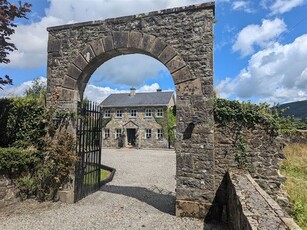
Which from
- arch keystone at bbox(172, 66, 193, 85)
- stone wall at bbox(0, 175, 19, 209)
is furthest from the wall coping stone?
stone wall at bbox(0, 175, 19, 209)

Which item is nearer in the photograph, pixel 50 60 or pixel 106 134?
pixel 50 60

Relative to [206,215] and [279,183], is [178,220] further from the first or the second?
[279,183]

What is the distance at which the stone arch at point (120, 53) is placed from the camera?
5727 mm

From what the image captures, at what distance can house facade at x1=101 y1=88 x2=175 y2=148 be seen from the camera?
26141 millimetres

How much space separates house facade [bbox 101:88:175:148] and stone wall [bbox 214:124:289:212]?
20.1 m

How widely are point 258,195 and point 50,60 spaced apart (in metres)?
6.11

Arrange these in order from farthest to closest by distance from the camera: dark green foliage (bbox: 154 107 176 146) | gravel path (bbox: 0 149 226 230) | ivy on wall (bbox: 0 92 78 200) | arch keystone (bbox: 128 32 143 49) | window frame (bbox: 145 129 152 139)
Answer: window frame (bbox: 145 129 152 139), dark green foliage (bbox: 154 107 176 146), ivy on wall (bbox: 0 92 78 200), arch keystone (bbox: 128 32 143 49), gravel path (bbox: 0 149 226 230)

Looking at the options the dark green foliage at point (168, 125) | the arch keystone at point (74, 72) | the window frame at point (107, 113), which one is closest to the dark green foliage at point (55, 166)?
the arch keystone at point (74, 72)

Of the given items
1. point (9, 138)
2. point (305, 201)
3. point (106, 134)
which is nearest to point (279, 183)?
point (305, 201)

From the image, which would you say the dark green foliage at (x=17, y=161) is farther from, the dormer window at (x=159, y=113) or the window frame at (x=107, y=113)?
the window frame at (x=107, y=113)

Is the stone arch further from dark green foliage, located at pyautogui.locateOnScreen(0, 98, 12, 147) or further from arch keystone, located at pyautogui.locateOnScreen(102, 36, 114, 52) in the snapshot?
dark green foliage, located at pyautogui.locateOnScreen(0, 98, 12, 147)

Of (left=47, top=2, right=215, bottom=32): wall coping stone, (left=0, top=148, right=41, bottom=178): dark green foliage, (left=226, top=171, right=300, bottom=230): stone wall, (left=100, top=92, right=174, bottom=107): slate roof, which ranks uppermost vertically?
(left=100, top=92, right=174, bottom=107): slate roof

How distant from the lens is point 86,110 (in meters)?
6.77

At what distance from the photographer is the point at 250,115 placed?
5398mm
